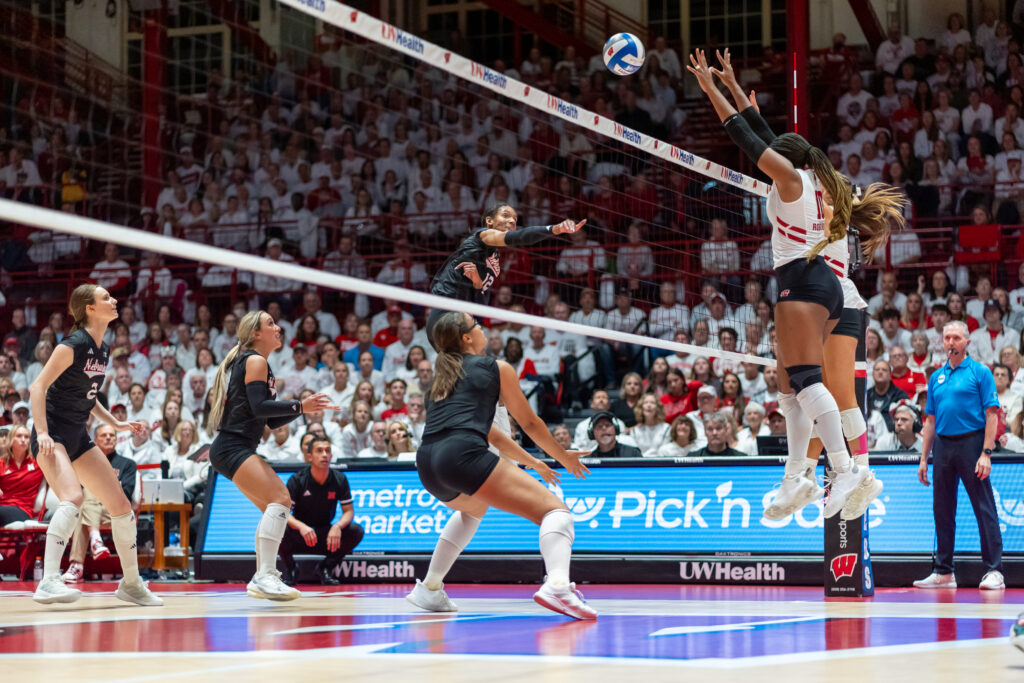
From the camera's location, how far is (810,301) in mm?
5980

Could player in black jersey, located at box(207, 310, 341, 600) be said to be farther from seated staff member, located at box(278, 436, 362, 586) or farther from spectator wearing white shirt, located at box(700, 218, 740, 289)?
spectator wearing white shirt, located at box(700, 218, 740, 289)

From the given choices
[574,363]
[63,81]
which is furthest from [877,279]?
[63,81]

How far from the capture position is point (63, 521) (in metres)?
7.65

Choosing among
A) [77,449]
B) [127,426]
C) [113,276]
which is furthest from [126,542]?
[113,276]

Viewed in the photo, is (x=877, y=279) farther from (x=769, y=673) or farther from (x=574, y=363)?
(x=769, y=673)

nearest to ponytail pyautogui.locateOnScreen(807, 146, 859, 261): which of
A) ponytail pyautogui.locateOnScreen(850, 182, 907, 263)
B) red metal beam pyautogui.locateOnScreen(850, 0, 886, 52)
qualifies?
ponytail pyautogui.locateOnScreen(850, 182, 907, 263)

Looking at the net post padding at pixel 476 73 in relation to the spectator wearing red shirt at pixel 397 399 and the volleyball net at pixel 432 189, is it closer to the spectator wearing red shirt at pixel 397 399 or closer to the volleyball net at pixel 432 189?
the volleyball net at pixel 432 189

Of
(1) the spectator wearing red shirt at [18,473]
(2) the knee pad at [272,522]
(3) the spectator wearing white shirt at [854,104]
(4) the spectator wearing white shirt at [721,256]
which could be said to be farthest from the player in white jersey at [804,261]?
(3) the spectator wearing white shirt at [854,104]

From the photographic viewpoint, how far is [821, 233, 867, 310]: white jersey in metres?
6.24

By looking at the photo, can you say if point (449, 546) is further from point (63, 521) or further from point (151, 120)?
point (151, 120)

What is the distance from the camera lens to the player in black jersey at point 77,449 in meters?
7.43

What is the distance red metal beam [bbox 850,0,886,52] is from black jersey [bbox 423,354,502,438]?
1353 cm

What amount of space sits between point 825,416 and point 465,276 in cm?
232

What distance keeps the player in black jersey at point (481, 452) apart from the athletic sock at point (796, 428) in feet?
3.63
